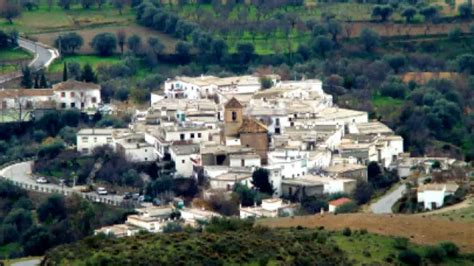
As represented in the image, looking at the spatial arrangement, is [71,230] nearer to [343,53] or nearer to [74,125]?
[74,125]

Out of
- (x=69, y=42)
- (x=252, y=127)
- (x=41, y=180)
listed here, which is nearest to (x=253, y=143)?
(x=252, y=127)

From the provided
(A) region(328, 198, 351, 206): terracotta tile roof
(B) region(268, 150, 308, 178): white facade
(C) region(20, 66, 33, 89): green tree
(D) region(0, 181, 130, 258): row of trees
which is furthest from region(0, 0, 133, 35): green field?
(A) region(328, 198, 351, 206): terracotta tile roof

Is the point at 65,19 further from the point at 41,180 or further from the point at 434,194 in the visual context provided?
the point at 434,194

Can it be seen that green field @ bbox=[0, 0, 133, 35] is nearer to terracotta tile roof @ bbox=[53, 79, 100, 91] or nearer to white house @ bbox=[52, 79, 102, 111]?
terracotta tile roof @ bbox=[53, 79, 100, 91]

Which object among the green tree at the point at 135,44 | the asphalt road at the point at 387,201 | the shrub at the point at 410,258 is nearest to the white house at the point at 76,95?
the green tree at the point at 135,44

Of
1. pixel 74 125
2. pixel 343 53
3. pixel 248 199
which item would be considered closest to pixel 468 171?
pixel 248 199

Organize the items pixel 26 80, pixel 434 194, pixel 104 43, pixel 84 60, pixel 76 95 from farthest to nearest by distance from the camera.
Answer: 1. pixel 104 43
2. pixel 84 60
3. pixel 26 80
4. pixel 76 95
5. pixel 434 194
